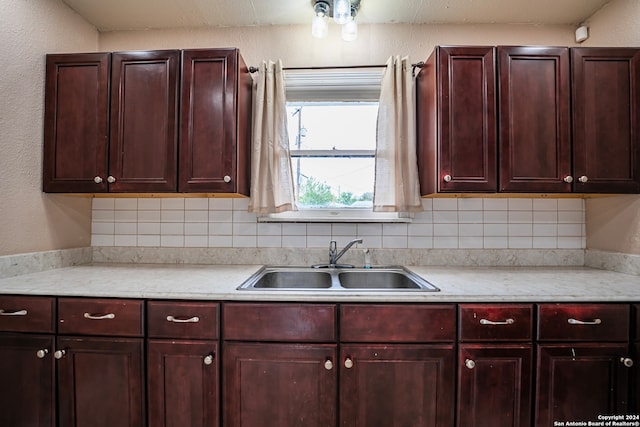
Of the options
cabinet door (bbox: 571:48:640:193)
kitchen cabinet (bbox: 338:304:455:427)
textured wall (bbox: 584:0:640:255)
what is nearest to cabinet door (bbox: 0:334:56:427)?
kitchen cabinet (bbox: 338:304:455:427)

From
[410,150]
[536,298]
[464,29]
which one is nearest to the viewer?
[536,298]

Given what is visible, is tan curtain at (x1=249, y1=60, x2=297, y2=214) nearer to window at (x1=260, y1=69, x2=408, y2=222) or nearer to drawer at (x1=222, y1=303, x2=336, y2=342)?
window at (x1=260, y1=69, x2=408, y2=222)

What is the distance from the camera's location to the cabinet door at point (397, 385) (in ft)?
4.10

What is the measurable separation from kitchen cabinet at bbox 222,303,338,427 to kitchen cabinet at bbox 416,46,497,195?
100cm

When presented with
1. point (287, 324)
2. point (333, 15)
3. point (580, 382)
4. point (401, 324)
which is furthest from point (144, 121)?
point (580, 382)

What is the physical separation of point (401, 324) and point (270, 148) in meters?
1.27

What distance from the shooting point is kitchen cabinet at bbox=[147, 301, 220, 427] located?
4.17ft

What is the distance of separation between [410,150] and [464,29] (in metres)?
0.98

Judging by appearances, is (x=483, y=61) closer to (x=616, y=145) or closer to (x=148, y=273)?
(x=616, y=145)

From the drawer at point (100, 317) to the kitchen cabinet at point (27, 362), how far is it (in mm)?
68

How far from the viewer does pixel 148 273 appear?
1.65 meters

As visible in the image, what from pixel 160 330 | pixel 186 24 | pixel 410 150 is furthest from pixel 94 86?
pixel 410 150

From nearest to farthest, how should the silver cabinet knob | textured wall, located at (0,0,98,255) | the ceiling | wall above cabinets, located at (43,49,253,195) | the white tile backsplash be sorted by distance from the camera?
the silver cabinet knob → textured wall, located at (0,0,98,255) → wall above cabinets, located at (43,49,253,195) → the ceiling → the white tile backsplash

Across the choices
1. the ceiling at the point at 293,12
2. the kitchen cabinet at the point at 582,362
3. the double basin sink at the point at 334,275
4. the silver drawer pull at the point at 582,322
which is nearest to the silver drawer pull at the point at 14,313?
the double basin sink at the point at 334,275
